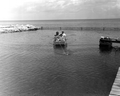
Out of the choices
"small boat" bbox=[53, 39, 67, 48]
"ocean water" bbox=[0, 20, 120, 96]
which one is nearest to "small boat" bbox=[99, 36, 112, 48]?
"small boat" bbox=[53, 39, 67, 48]

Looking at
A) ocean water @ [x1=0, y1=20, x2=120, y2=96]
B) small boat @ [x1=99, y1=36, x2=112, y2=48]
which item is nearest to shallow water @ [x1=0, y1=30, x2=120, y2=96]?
ocean water @ [x1=0, y1=20, x2=120, y2=96]

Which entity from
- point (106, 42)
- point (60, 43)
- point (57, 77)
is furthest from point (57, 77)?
point (106, 42)

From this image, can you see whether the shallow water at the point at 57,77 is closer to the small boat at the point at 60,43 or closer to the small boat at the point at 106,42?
the small boat at the point at 60,43

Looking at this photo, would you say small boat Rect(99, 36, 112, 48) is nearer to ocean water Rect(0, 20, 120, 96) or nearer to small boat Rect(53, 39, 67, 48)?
small boat Rect(53, 39, 67, 48)

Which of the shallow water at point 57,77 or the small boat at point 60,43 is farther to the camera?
the small boat at point 60,43

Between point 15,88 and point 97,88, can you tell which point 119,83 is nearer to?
point 97,88

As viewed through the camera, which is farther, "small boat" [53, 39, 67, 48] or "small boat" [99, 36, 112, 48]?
"small boat" [53, 39, 67, 48]

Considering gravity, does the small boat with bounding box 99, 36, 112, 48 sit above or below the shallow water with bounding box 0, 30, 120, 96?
above

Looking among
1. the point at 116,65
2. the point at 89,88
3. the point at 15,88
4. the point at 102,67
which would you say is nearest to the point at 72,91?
the point at 89,88

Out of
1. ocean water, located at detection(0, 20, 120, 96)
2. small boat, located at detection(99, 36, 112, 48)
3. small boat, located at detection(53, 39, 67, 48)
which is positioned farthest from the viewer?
small boat, located at detection(53, 39, 67, 48)

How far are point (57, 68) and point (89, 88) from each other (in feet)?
38.2

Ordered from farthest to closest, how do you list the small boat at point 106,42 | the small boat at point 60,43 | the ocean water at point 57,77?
the small boat at point 60,43, the small boat at point 106,42, the ocean water at point 57,77

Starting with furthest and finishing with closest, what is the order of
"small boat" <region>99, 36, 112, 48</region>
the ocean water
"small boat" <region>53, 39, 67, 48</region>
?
"small boat" <region>53, 39, 67, 48</region>, "small boat" <region>99, 36, 112, 48</region>, the ocean water

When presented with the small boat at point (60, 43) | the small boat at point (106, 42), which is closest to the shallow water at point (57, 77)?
the small boat at point (60, 43)
